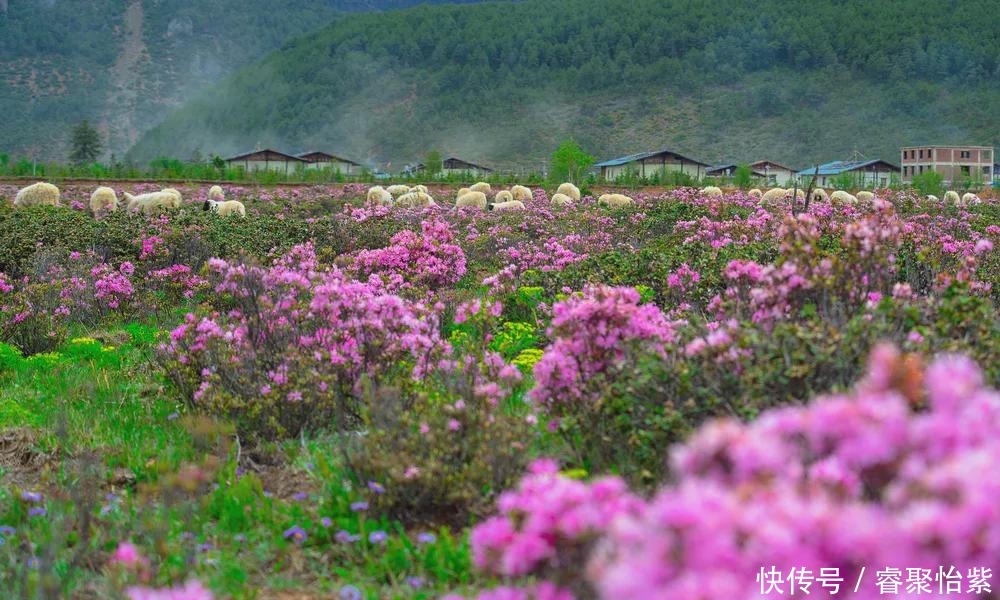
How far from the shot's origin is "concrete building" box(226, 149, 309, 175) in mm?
72662

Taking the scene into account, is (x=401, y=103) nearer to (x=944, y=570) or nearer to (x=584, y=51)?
(x=584, y=51)

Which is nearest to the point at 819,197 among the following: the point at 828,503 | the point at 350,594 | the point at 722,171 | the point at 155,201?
the point at 155,201

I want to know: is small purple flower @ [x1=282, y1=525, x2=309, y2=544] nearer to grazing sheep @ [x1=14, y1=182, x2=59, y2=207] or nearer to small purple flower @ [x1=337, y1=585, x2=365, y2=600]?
small purple flower @ [x1=337, y1=585, x2=365, y2=600]

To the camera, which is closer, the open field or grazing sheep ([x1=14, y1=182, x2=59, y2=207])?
the open field

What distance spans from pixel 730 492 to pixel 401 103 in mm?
127638

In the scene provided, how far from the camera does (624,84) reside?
122062mm

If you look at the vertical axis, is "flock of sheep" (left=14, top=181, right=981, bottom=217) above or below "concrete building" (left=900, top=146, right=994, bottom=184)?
below

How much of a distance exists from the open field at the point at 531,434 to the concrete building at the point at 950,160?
274 feet

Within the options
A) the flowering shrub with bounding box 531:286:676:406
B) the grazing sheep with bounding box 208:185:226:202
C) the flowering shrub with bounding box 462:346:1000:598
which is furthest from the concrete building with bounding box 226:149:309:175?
the flowering shrub with bounding box 462:346:1000:598

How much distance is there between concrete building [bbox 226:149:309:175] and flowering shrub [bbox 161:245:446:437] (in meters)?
67.5

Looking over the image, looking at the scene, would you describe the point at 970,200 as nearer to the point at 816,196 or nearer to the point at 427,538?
the point at 816,196

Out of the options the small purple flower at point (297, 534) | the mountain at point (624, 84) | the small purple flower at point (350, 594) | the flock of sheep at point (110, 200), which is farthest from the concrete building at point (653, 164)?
the small purple flower at point (350, 594)

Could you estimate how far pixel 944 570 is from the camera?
1622 millimetres

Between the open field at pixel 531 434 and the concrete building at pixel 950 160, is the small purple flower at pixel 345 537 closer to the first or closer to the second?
the open field at pixel 531 434
